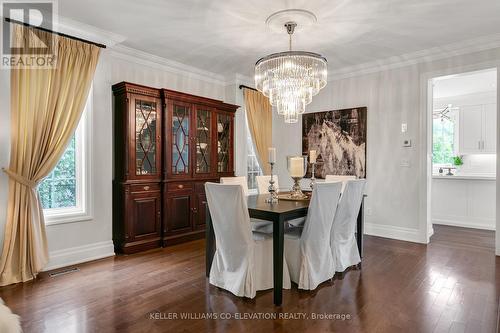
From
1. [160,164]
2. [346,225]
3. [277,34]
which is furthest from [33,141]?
[346,225]

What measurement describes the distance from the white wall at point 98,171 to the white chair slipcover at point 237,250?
1683 mm

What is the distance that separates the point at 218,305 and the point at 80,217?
6.71 ft

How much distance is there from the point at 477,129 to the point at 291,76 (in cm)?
465

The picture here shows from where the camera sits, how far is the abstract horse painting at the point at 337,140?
4.88 metres

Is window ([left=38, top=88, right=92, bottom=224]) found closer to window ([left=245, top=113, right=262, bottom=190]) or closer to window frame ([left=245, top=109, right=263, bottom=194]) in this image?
window frame ([left=245, top=109, right=263, bottom=194])

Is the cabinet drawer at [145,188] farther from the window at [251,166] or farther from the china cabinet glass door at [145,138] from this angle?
the window at [251,166]

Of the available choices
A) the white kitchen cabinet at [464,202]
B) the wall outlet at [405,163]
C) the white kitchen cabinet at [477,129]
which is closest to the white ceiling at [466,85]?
the white kitchen cabinet at [477,129]

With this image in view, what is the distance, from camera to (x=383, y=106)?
184 inches

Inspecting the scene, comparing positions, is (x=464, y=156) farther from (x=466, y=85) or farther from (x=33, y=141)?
(x=33, y=141)

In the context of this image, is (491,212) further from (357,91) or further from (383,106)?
(357,91)

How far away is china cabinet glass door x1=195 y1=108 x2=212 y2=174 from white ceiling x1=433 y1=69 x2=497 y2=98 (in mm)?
3524

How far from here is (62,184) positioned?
3496 millimetres

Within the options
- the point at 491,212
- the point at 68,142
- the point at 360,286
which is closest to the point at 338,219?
the point at 360,286

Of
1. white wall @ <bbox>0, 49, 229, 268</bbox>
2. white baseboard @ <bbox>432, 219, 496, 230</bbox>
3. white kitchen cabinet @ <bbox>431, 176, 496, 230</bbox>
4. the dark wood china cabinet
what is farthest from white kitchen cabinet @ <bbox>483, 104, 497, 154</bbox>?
white wall @ <bbox>0, 49, 229, 268</bbox>
